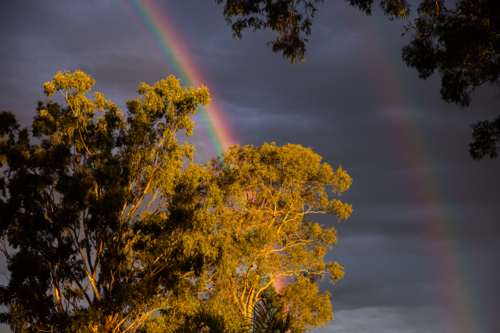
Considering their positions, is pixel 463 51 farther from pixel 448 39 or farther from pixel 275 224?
pixel 275 224

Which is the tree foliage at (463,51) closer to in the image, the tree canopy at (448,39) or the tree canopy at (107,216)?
the tree canopy at (448,39)

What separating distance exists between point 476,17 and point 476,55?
1.20m

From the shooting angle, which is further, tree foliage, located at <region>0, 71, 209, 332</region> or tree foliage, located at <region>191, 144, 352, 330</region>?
tree foliage, located at <region>191, 144, 352, 330</region>

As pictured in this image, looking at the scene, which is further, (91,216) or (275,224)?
(275,224)

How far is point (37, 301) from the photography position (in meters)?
16.9

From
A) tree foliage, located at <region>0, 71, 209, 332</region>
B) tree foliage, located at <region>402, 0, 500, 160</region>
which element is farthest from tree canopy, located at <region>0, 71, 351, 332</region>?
tree foliage, located at <region>402, 0, 500, 160</region>

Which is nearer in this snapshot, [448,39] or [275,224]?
[448,39]

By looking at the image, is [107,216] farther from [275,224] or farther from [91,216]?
[275,224]

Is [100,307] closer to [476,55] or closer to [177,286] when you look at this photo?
[177,286]

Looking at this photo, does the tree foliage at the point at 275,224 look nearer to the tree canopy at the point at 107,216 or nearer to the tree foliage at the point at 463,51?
the tree canopy at the point at 107,216

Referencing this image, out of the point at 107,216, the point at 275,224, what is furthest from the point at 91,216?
the point at 275,224

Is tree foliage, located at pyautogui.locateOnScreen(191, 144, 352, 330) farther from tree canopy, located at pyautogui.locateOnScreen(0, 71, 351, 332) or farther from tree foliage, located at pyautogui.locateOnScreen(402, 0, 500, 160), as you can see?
tree foliage, located at pyautogui.locateOnScreen(402, 0, 500, 160)

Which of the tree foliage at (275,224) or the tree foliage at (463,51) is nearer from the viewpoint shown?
the tree foliage at (463,51)

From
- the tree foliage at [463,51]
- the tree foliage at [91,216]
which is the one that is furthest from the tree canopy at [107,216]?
the tree foliage at [463,51]
